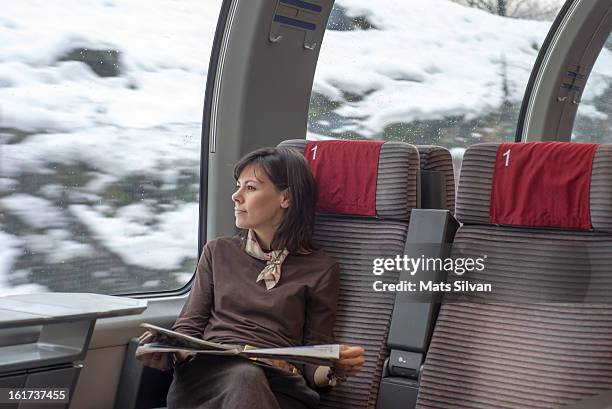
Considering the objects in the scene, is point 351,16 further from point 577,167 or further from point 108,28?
point 577,167

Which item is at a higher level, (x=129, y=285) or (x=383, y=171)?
(x=383, y=171)

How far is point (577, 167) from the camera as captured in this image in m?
2.31

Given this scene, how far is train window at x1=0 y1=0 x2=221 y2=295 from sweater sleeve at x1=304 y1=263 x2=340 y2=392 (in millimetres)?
936

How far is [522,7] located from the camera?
17.9 ft

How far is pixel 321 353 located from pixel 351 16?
245cm

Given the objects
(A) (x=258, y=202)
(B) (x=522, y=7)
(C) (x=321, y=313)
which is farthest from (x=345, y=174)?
(B) (x=522, y=7)

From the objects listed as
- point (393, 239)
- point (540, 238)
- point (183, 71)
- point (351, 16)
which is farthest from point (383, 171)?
point (351, 16)

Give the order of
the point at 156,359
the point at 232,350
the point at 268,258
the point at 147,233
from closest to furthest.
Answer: the point at 232,350 < the point at 156,359 < the point at 268,258 < the point at 147,233

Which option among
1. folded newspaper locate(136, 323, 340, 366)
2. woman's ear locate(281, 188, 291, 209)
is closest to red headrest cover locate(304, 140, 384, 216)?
woman's ear locate(281, 188, 291, 209)

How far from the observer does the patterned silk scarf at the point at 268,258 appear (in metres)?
2.46

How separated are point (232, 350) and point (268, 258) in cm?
51

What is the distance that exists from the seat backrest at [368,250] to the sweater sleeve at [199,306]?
16.1 inches

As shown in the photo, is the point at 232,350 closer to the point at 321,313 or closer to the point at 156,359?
the point at 156,359

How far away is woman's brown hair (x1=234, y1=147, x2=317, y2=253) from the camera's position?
2551 millimetres
